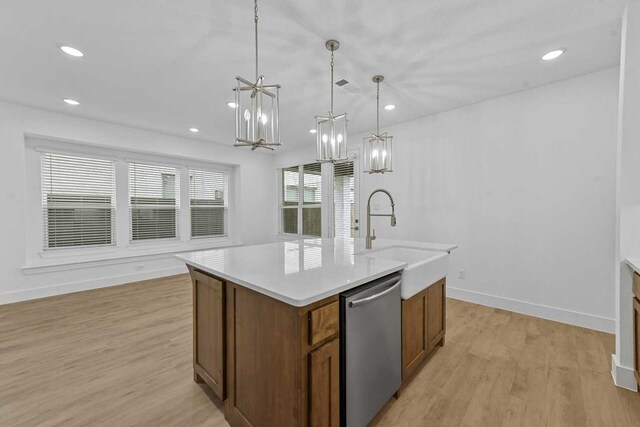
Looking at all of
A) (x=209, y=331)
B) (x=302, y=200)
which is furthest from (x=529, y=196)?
(x=302, y=200)

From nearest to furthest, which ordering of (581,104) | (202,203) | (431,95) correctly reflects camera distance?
1. (581,104)
2. (431,95)
3. (202,203)

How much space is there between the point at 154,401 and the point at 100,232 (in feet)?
12.9

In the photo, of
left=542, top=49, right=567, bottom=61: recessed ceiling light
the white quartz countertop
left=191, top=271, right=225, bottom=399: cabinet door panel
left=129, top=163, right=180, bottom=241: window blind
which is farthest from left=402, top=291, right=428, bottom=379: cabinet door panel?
left=129, top=163, right=180, bottom=241: window blind

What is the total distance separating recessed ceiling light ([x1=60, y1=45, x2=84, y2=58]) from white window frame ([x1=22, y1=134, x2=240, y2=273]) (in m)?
2.27

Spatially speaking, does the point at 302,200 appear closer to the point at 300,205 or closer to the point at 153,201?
the point at 300,205

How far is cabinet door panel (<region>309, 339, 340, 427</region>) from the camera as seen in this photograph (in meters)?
1.16

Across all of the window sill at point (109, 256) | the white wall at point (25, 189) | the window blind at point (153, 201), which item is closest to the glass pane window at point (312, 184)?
the white wall at point (25, 189)

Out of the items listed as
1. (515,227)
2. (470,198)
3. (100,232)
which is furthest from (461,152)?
(100,232)

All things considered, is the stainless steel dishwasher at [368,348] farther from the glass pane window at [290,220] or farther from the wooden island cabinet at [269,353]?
the glass pane window at [290,220]

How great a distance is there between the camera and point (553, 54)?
2494mm

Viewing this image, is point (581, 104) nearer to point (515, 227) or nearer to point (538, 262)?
point (515, 227)

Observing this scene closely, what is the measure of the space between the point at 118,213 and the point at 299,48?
4.35m

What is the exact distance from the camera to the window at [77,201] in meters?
4.10

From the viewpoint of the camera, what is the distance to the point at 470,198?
12.1 ft
